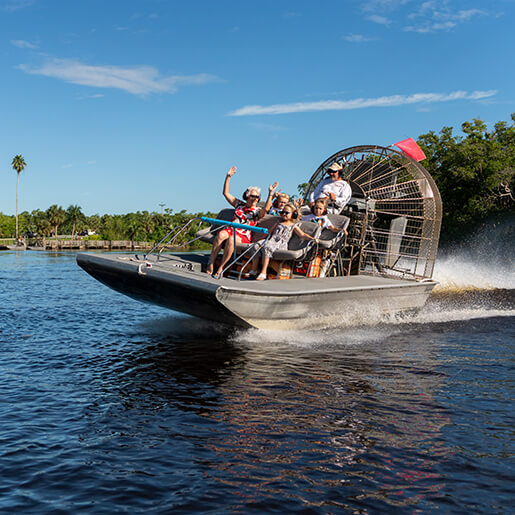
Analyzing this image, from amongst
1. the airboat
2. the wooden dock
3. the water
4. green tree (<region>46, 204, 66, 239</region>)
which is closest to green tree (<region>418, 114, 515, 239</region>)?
the airboat

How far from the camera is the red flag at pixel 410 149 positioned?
42.9ft

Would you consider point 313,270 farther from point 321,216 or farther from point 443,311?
point 443,311

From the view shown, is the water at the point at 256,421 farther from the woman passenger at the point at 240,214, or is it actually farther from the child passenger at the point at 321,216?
the child passenger at the point at 321,216

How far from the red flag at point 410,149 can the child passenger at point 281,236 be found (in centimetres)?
444

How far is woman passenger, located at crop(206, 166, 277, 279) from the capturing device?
9920mm

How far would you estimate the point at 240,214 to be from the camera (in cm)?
1061

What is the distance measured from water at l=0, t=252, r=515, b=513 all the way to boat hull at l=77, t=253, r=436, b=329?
1.68ft

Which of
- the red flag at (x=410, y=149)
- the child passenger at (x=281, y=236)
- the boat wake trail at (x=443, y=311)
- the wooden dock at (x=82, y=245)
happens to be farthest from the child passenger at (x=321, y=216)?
the wooden dock at (x=82, y=245)

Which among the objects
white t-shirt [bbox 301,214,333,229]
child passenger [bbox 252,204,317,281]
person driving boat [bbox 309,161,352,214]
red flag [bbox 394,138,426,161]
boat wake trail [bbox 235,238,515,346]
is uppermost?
red flag [bbox 394,138,426,161]

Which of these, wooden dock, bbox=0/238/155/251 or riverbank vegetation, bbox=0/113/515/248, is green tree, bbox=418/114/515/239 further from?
wooden dock, bbox=0/238/155/251

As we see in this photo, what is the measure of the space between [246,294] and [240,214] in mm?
2669

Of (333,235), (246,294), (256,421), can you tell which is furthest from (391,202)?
(256,421)

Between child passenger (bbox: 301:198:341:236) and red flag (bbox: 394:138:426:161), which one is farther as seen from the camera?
red flag (bbox: 394:138:426:161)

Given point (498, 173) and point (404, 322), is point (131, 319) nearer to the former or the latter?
point (404, 322)
